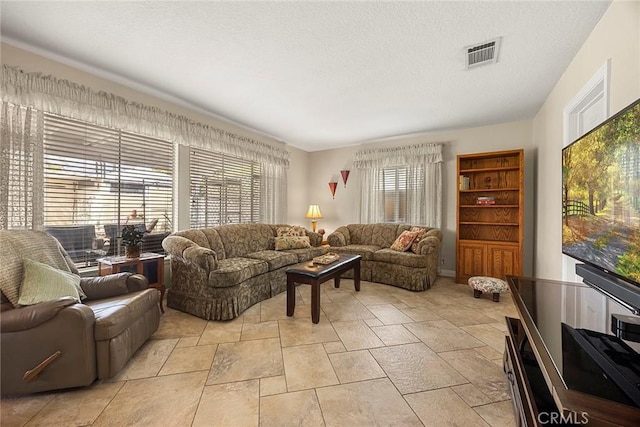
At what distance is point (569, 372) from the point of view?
834 millimetres

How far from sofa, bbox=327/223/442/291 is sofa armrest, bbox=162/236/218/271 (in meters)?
2.21

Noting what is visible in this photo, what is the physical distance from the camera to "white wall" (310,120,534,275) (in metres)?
3.90

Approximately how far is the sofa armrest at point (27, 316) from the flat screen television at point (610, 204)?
301 centimetres

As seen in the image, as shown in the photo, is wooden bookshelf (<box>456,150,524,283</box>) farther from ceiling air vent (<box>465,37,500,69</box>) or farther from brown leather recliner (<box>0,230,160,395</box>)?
brown leather recliner (<box>0,230,160,395</box>)

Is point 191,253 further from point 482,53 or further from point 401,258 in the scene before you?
point 482,53

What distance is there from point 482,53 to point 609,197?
160 centimetres

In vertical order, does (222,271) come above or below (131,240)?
below

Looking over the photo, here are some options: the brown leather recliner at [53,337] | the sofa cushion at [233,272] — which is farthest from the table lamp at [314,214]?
the brown leather recliner at [53,337]

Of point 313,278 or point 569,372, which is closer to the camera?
point 569,372

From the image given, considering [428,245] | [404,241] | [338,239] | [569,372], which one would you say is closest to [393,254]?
[404,241]

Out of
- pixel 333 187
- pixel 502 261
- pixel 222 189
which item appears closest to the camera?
pixel 502 261

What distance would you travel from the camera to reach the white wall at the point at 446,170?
3.90m

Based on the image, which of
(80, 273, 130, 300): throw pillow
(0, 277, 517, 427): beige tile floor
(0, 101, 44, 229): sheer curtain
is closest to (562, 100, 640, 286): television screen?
(0, 277, 517, 427): beige tile floor

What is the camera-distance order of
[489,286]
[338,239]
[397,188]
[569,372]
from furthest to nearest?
[397,188] → [338,239] → [489,286] → [569,372]
